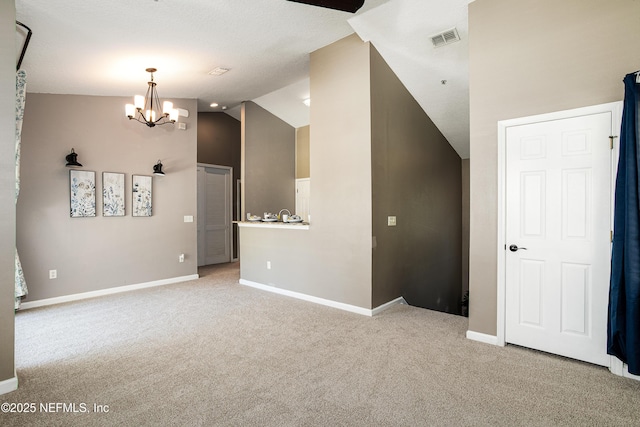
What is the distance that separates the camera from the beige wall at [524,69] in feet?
8.32

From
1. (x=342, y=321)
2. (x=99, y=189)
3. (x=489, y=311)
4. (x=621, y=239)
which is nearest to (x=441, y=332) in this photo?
(x=489, y=311)

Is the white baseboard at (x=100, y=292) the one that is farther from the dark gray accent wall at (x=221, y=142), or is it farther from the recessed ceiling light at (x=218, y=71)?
the recessed ceiling light at (x=218, y=71)

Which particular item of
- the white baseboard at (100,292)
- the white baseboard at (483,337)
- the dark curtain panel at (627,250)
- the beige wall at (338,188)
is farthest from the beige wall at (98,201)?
the dark curtain panel at (627,250)

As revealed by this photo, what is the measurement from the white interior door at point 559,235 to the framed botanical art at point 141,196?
17.0 feet

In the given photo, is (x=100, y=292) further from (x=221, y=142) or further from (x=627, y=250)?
(x=627, y=250)

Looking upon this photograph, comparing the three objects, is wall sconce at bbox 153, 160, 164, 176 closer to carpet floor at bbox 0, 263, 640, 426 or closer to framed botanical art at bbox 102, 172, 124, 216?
framed botanical art at bbox 102, 172, 124, 216

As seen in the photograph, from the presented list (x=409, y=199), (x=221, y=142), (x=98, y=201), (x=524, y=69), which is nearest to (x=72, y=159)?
(x=98, y=201)

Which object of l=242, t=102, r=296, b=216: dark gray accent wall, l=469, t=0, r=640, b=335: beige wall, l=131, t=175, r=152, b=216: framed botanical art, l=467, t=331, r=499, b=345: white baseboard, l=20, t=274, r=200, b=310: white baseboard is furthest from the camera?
l=242, t=102, r=296, b=216: dark gray accent wall

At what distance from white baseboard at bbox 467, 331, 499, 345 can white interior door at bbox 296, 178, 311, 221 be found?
15.7ft

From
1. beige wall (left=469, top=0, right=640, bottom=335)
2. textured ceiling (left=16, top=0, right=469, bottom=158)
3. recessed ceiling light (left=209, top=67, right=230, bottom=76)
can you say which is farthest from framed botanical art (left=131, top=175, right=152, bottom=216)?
beige wall (left=469, top=0, right=640, bottom=335)

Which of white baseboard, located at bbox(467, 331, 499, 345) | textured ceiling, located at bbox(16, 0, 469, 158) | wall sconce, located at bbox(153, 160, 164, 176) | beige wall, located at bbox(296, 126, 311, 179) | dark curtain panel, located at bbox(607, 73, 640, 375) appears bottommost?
white baseboard, located at bbox(467, 331, 499, 345)

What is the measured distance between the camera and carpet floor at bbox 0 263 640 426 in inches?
79.0

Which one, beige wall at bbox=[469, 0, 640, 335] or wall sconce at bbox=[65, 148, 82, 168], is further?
wall sconce at bbox=[65, 148, 82, 168]

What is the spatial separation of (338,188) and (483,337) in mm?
2324
